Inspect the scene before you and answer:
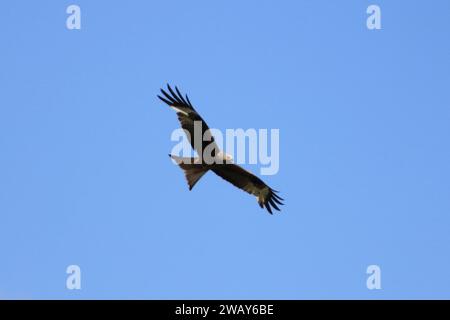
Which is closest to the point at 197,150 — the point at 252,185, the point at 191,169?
the point at 191,169

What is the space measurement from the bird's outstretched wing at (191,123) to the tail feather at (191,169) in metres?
0.27

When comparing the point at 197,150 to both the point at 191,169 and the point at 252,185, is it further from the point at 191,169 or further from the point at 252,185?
the point at 252,185

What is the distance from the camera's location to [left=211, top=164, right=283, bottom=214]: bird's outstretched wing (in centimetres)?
1505

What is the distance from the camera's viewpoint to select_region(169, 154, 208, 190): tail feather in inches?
557

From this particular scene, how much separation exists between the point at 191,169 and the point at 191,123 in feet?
2.75

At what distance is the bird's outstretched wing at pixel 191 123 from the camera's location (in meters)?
13.9

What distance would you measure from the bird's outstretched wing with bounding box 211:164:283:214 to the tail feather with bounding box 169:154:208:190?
0.67m

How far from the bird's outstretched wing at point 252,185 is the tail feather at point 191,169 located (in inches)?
26.3

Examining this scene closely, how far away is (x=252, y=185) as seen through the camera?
1539cm

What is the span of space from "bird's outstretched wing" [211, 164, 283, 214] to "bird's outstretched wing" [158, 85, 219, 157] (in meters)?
1.03

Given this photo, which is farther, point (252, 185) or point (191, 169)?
point (252, 185)
